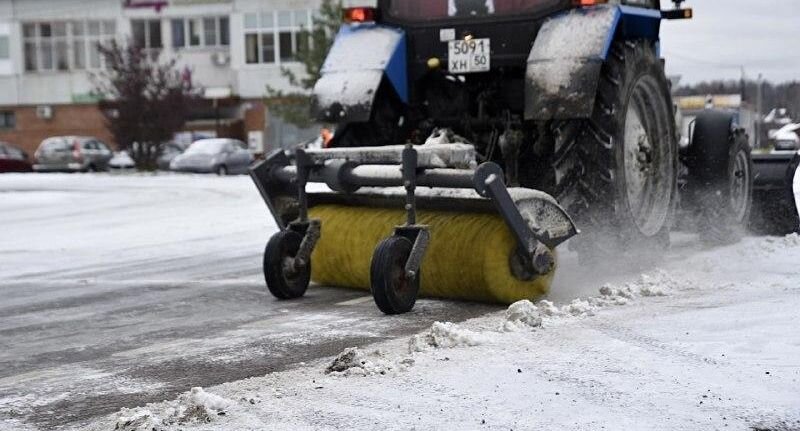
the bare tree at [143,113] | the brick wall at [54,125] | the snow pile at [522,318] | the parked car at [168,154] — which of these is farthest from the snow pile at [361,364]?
the brick wall at [54,125]

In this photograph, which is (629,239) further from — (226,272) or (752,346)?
(226,272)

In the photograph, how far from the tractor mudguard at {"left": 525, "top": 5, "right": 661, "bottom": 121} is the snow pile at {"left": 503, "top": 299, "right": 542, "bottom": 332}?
1741mm

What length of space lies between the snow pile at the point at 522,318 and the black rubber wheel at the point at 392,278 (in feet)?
2.40

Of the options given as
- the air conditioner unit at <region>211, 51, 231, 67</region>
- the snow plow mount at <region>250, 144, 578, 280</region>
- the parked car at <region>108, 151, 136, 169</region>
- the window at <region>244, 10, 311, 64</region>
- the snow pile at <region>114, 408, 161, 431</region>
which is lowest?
the parked car at <region>108, 151, 136, 169</region>

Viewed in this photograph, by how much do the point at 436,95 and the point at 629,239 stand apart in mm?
1881

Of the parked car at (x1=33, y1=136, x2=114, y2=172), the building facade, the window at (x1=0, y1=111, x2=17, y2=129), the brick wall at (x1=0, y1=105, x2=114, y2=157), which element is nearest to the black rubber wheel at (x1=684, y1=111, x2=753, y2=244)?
the parked car at (x1=33, y1=136, x2=114, y2=172)

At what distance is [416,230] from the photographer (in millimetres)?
6617

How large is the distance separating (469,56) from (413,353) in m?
3.30

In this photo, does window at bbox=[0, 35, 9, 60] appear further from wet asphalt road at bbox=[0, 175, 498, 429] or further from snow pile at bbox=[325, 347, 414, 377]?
snow pile at bbox=[325, 347, 414, 377]

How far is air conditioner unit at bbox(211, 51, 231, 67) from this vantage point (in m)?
55.1

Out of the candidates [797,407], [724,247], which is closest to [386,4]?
[724,247]

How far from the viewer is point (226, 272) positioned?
Answer: 9.38 meters

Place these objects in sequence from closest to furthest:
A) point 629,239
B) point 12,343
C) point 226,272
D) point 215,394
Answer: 1. point 215,394
2. point 12,343
3. point 629,239
4. point 226,272

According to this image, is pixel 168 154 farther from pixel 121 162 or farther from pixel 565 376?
pixel 565 376
